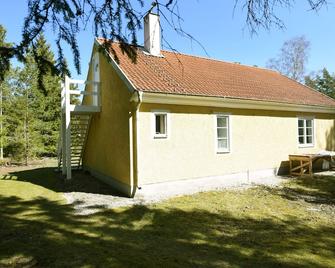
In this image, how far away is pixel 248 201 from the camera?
9.30 meters

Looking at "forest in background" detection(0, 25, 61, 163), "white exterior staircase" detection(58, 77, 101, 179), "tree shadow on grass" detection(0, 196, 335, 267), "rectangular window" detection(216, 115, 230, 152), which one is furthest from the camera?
"forest in background" detection(0, 25, 61, 163)

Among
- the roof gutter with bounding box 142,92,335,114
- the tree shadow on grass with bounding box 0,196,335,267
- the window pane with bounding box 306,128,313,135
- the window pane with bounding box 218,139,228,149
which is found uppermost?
the roof gutter with bounding box 142,92,335,114

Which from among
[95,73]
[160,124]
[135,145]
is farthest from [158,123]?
[95,73]

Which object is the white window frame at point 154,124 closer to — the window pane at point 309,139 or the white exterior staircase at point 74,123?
the white exterior staircase at point 74,123

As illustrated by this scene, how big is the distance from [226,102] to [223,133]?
1.22 m

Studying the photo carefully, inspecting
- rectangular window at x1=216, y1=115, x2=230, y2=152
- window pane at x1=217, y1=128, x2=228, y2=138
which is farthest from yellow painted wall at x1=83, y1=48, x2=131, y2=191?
window pane at x1=217, y1=128, x2=228, y2=138

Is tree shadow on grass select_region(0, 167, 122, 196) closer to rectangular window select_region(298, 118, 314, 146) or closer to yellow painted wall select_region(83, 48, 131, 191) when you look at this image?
yellow painted wall select_region(83, 48, 131, 191)

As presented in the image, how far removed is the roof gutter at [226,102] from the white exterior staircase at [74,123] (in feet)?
11.5

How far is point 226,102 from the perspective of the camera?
38.6 ft

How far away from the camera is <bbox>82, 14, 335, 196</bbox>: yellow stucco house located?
9.93 metres

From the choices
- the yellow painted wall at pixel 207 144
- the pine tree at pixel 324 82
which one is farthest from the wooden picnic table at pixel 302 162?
the pine tree at pixel 324 82

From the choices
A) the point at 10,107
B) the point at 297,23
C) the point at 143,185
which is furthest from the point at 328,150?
the point at 10,107

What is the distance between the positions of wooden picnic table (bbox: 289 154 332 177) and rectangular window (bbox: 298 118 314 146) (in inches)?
41.9

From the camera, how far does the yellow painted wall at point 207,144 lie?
9.96 meters
